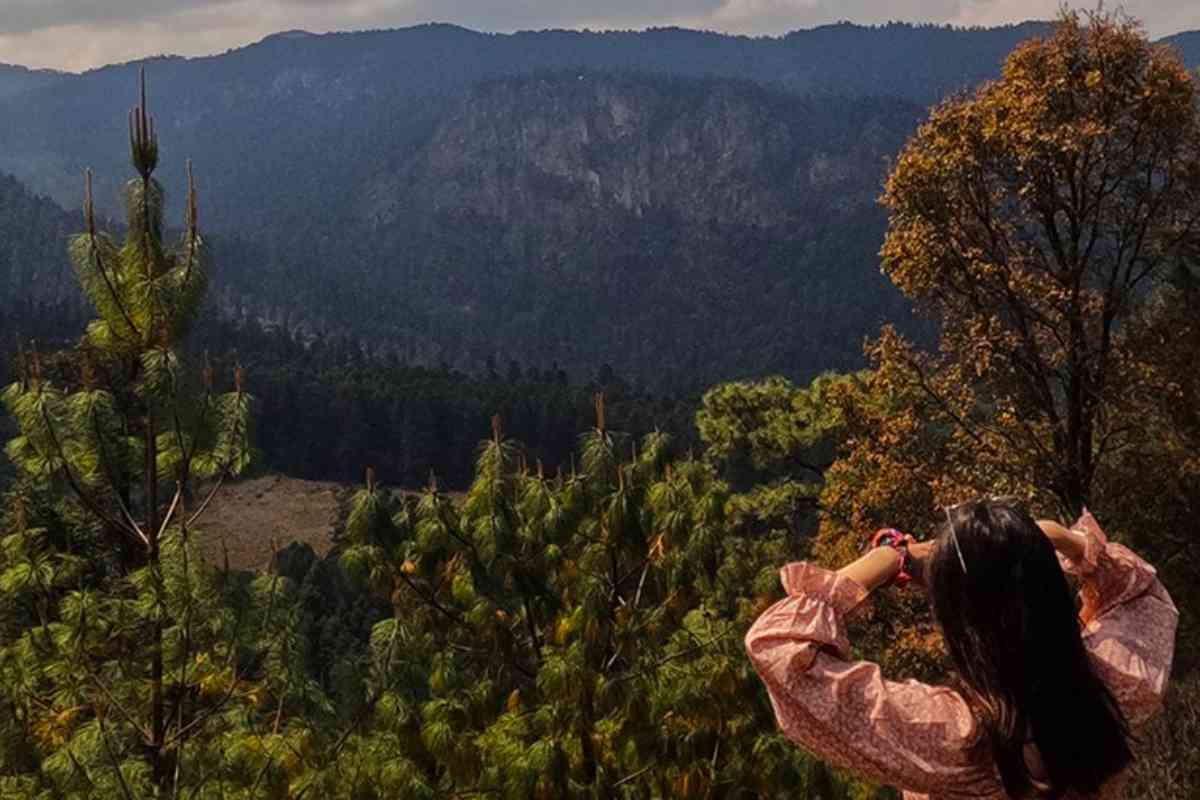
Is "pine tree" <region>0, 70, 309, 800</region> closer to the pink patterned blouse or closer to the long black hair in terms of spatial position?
the pink patterned blouse

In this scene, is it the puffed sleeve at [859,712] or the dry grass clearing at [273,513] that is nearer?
the puffed sleeve at [859,712]

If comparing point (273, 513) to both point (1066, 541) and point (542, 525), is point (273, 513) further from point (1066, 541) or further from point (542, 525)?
point (1066, 541)

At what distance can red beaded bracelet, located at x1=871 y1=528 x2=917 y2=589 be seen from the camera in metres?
2.44

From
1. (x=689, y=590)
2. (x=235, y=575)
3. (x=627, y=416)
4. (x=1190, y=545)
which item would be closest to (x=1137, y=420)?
(x=1190, y=545)

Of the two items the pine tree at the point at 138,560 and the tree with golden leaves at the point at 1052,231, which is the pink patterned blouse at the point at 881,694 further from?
the tree with golden leaves at the point at 1052,231

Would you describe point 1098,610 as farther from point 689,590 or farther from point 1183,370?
point 1183,370

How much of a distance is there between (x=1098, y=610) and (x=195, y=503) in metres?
5.89

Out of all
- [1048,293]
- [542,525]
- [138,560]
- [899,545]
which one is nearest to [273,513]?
[1048,293]

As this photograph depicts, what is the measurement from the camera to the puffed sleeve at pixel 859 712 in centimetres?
226

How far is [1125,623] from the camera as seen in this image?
8.04ft

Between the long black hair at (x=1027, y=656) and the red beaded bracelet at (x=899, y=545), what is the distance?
20 centimetres

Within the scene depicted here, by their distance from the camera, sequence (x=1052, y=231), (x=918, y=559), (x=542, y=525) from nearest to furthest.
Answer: (x=918, y=559) < (x=542, y=525) < (x=1052, y=231)

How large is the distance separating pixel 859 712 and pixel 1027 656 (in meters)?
0.34

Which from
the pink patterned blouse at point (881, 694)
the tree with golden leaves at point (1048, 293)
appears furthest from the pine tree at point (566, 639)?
the tree with golden leaves at point (1048, 293)
